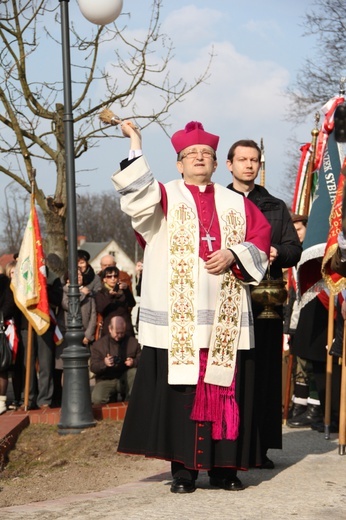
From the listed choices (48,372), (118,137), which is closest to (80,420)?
(48,372)

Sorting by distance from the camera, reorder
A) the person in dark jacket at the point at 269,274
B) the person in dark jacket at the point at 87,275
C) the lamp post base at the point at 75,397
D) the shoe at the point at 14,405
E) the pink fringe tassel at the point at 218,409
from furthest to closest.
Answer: the person in dark jacket at the point at 87,275, the shoe at the point at 14,405, the lamp post base at the point at 75,397, the person in dark jacket at the point at 269,274, the pink fringe tassel at the point at 218,409

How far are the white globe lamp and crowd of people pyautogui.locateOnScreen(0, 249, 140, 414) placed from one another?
2.96 m

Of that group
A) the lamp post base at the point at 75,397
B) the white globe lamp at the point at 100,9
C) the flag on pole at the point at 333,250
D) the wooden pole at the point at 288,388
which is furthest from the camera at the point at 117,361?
the flag on pole at the point at 333,250

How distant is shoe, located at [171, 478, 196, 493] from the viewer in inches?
255

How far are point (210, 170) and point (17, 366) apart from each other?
6.61 metres

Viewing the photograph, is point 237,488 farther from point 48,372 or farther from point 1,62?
point 1,62

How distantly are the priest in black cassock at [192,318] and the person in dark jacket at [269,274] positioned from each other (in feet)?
1.88

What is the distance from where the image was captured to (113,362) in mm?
11781


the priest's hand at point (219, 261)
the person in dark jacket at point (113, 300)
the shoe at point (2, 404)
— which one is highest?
the priest's hand at point (219, 261)

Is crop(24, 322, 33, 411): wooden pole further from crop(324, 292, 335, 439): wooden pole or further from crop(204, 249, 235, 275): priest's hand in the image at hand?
crop(204, 249, 235, 275): priest's hand

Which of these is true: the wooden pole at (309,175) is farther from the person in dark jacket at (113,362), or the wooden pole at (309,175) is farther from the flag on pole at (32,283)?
the flag on pole at (32,283)

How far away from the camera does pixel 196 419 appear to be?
6.45 meters

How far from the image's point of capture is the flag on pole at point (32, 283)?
12039 millimetres

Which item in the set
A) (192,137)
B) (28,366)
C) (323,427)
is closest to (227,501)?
(192,137)
